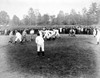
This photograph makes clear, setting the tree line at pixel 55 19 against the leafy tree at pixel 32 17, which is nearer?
the tree line at pixel 55 19

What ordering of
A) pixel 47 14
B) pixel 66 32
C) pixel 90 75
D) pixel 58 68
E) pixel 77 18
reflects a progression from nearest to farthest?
1. pixel 90 75
2. pixel 58 68
3. pixel 66 32
4. pixel 77 18
5. pixel 47 14

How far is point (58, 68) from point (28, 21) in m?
72.9

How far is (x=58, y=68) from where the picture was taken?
27.0 feet

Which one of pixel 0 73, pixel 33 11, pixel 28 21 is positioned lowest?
pixel 0 73

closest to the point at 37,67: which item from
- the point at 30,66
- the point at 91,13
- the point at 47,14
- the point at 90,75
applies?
the point at 30,66

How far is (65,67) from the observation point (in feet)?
27.5

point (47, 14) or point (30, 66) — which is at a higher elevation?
point (47, 14)

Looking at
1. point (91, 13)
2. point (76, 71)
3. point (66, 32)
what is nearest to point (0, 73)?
point (76, 71)

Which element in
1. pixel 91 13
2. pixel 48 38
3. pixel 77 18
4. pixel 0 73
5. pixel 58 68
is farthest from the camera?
pixel 77 18

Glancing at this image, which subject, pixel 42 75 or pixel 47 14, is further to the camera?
pixel 47 14

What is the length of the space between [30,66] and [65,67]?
1.95m

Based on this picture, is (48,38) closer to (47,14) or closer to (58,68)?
(58,68)

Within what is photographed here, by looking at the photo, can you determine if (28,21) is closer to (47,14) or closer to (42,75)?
(47,14)

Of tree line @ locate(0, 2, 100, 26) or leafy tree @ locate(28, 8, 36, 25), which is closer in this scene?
tree line @ locate(0, 2, 100, 26)
